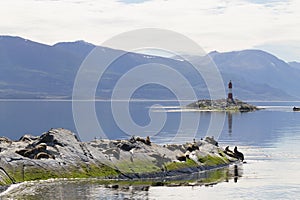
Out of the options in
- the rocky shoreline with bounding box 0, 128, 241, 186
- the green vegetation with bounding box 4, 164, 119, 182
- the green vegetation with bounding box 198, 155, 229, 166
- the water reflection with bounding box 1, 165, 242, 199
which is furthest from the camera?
the green vegetation with bounding box 198, 155, 229, 166

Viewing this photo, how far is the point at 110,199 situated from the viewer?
57.8 metres

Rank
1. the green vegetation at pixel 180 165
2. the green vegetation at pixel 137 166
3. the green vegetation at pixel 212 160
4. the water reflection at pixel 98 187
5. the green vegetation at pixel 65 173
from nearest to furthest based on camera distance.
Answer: the water reflection at pixel 98 187 → the green vegetation at pixel 65 173 → the green vegetation at pixel 137 166 → the green vegetation at pixel 180 165 → the green vegetation at pixel 212 160

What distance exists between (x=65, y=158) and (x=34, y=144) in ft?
22.4

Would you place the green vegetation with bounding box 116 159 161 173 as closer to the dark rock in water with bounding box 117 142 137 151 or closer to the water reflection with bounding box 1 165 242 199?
the water reflection with bounding box 1 165 242 199

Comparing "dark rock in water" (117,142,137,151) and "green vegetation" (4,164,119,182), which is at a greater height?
"dark rock in water" (117,142,137,151)

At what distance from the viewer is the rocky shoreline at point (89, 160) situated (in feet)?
226

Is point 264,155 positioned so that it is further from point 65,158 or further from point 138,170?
point 65,158

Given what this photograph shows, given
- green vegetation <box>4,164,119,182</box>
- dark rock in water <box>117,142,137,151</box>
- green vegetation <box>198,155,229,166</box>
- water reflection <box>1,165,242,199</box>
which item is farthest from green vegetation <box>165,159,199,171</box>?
green vegetation <box>4,164,119,182</box>

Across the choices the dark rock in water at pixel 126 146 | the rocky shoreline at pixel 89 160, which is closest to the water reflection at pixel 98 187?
the rocky shoreline at pixel 89 160

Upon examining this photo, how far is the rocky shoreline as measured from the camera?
68.9 meters

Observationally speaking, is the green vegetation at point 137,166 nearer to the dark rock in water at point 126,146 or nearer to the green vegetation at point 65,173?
the green vegetation at point 65,173

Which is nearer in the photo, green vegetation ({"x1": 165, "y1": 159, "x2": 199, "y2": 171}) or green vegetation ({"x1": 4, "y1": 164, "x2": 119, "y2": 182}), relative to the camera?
green vegetation ({"x1": 4, "y1": 164, "x2": 119, "y2": 182})

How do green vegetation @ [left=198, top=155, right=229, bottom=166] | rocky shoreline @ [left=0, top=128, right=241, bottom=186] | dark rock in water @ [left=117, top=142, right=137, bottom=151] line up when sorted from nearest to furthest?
rocky shoreline @ [left=0, top=128, right=241, bottom=186], dark rock in water @ [left=117, top=142, right=137, bottom=151], green vegetation @ [left=198, top=155, right=229, bottom=166]

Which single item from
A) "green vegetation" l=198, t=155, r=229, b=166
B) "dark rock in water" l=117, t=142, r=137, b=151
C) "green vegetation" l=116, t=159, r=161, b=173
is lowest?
"green vegetation" l=198, t=155, r=229, b=166
